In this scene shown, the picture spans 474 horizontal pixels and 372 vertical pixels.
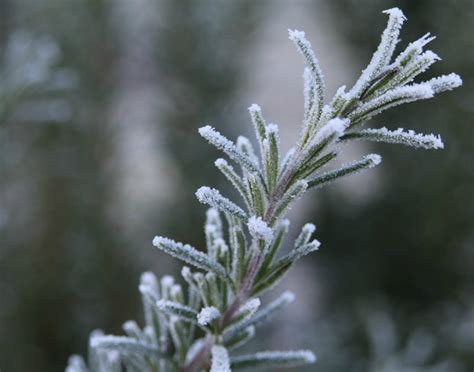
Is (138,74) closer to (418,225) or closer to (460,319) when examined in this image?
(418,225)

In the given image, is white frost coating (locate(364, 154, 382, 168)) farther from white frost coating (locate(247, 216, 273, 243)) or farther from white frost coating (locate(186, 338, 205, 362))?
white frost coating (locate(186, 338, 205, 362))

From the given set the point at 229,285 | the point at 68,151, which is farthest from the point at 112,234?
the point at 229,285

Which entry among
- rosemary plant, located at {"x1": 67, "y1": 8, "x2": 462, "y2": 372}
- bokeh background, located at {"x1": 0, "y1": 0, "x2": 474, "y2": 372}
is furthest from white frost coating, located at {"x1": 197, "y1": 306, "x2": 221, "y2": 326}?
bokeh background, located at {"x1": 0, "y1": 0, "x2": 474, "y2": 372}

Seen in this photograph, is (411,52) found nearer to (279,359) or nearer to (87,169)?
(279,359)

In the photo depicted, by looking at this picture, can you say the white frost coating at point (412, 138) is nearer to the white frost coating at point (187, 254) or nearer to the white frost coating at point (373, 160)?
the white frost coating at point (373, 160)

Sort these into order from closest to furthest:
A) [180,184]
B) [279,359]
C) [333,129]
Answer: [333,129] < [279,359] < [180,184]

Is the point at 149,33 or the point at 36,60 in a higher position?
the point at 149,33

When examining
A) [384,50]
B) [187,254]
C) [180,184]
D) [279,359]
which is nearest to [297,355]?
[279,359]
